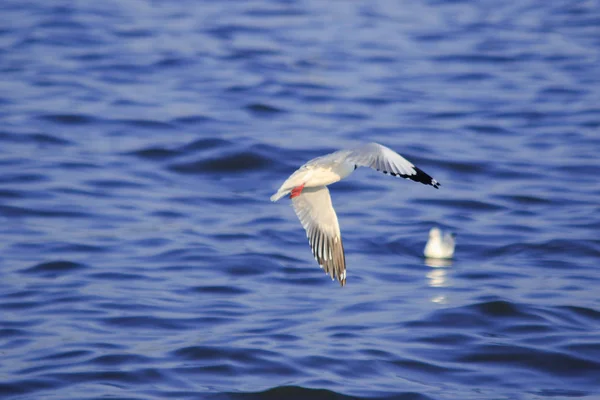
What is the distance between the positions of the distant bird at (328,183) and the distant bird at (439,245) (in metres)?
2.49

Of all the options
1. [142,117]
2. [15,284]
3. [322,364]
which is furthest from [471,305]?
[142,117]

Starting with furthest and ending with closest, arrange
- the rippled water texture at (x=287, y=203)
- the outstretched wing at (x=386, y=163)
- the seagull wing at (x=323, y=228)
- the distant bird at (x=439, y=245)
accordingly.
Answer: the distant bird at (x=439, y=245) → the rippled water texture at (x=287, y=203) → the seagull wing at (x=323, y=228) → the outstretched wing at (x=386, y=163)

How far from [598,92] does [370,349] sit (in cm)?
961

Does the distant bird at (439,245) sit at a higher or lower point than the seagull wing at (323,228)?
lower

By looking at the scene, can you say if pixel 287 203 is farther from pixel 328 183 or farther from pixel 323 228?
pixel 328 183

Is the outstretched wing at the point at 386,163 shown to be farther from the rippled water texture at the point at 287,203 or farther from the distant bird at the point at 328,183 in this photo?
the rippled water texture at the point at 287,203

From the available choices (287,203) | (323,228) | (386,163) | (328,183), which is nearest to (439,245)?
(287,203)

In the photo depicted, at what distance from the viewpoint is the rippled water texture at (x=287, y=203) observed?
8.10m

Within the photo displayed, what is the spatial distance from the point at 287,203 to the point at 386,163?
5174 millimetres

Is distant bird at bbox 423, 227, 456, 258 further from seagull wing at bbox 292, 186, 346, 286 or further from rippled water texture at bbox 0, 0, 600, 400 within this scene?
seagull wing at bbox 292, 186, 346, 286

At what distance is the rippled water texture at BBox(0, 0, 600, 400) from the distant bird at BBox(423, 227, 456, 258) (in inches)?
4.7

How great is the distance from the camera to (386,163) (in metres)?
7.05

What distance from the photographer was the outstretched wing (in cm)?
679

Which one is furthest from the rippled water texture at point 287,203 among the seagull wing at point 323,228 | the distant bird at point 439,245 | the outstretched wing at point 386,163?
the outstretched wing at point 386,163
